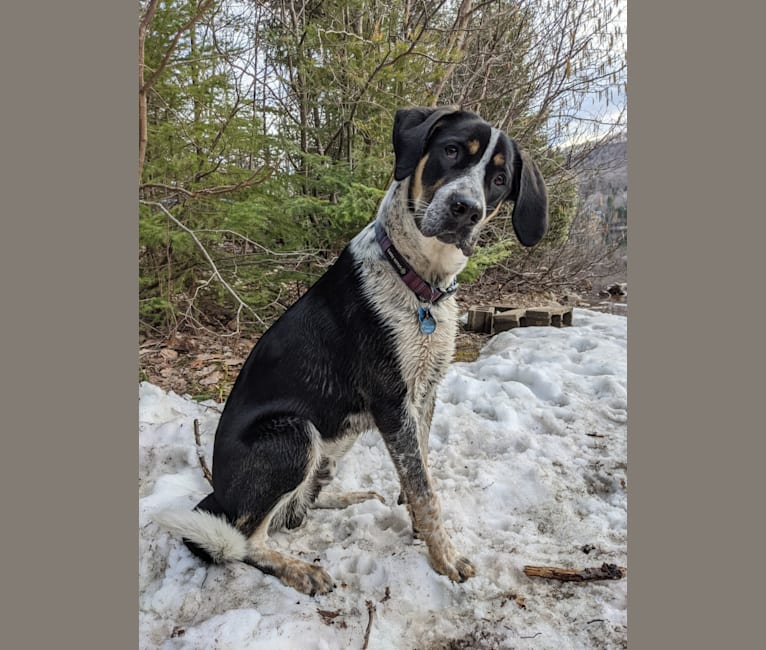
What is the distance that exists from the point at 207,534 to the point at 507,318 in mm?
1815

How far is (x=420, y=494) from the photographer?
6.29ft

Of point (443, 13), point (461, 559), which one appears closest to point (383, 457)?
point (461, 559)

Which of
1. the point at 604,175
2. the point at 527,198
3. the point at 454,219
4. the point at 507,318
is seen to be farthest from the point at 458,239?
the point at 507,318

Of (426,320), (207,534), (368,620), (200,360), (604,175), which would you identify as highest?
(604,175)

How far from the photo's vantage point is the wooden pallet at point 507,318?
2791mm

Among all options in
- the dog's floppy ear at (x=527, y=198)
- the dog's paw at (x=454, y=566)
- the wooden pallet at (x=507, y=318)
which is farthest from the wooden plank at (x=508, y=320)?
the dog's paw at (x=454, y=566)

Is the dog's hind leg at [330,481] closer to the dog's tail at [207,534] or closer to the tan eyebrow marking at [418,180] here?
the dog's tail at [207,534]

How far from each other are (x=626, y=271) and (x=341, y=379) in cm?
122

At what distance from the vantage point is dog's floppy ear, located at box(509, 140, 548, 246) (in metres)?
1.85

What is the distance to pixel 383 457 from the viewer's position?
251 cm

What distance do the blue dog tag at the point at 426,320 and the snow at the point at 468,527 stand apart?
0.73 m

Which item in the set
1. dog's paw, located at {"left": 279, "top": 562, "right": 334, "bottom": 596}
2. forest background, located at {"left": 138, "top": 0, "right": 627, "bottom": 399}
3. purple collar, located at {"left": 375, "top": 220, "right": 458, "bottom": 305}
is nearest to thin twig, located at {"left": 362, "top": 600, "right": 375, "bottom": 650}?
dog's paw, located at {"left": 279, "top": 562, "right": 334, "bottom": 596}

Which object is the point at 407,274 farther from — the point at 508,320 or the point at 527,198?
the point at 508,320

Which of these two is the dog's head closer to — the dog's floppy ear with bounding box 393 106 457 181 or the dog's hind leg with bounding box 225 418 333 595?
the dog's floppy ear with bounding box 393 106 457 181
